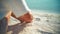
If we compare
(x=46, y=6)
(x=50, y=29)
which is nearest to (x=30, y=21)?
(x=50, y=29)

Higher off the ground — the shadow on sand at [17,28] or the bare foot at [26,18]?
the bare foot at [26,18]

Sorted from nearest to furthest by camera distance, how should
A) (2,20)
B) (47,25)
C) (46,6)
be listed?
(2,20), (47,25), (46,6)

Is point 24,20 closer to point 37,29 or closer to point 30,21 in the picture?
point 30,21

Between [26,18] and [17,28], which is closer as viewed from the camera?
[17,28]

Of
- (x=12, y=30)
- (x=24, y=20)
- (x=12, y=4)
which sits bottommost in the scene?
(x=12, y=30)

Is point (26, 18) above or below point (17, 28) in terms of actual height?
above

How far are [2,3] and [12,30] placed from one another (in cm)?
36

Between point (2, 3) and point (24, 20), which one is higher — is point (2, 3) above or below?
above

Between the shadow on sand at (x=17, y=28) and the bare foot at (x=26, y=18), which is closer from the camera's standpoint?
the shadow on sand at (x=17, y=28)

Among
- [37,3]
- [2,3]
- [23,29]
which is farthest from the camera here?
[37,3]

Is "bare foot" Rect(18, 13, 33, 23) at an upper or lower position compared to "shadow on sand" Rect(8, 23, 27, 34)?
upper

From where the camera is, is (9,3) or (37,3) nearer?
(9,3)

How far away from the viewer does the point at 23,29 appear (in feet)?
5.44

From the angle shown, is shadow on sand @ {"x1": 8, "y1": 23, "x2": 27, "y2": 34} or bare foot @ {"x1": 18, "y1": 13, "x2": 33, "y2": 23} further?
bare foot @ {"x1": 18, "y1": 13, "x2": 33, "y2": 23}
